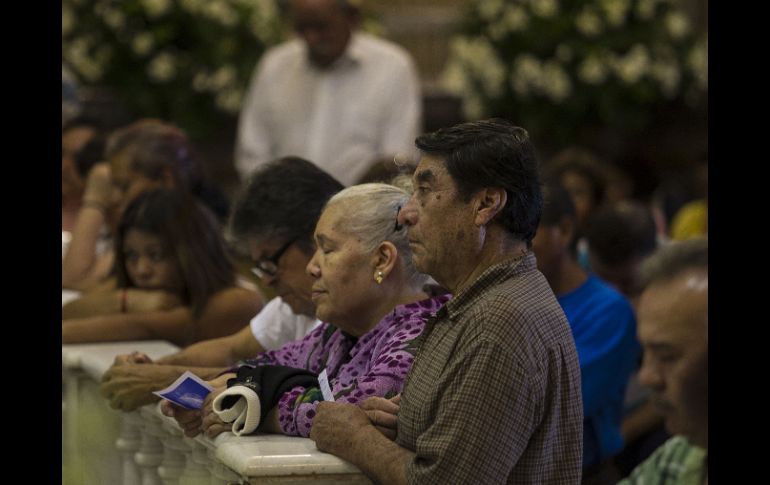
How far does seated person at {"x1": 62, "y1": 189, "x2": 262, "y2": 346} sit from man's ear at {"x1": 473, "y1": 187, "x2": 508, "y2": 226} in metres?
2.02

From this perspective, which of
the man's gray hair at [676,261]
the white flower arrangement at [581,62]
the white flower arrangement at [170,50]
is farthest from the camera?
the white flower arrangement at [581,62]

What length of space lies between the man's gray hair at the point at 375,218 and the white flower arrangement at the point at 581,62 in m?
7.29

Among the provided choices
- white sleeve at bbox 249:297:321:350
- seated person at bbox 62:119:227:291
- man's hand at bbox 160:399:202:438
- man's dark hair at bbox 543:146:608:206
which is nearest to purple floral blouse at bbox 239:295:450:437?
man's hand at bbox 160:399:202:438

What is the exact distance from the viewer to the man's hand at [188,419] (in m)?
3.15

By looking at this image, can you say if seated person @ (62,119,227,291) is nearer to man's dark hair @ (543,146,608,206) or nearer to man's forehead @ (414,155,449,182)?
man's dark hair @ (543,146,608,206)

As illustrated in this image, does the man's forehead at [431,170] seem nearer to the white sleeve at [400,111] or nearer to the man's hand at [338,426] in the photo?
the man's hand at [338,426]

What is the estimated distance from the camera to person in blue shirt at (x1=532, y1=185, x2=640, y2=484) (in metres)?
4.52

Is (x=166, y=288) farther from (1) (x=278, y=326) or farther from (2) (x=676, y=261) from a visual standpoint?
(2) (x=676, y=261)

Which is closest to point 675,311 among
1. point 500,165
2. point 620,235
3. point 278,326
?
point 500,165

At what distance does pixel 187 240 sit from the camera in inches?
184

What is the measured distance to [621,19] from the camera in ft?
33.6

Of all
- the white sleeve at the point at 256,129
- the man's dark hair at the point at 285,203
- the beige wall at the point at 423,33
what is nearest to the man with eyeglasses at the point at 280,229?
the man's dark hair at the point at 285,203
